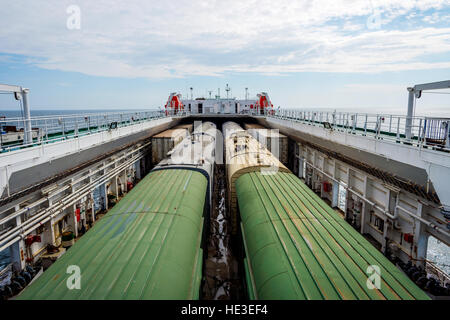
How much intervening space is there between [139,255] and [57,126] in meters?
6.53

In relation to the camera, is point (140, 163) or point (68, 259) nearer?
point (68, 259)

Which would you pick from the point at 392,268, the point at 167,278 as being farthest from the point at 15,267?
the point at 392,268

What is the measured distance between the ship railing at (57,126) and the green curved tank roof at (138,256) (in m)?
3.09

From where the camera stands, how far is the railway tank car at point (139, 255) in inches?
155

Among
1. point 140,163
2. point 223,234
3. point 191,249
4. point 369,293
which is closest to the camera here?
point 369,293

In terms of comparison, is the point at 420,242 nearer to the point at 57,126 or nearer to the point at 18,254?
the point at 18,254

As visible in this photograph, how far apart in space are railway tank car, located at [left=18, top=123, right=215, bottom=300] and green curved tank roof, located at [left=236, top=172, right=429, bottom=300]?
124 cm

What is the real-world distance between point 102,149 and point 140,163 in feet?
26.2

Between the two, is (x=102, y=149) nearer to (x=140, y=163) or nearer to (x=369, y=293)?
(x=140, y=163)

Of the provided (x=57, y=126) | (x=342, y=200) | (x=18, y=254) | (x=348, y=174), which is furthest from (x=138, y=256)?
(x=342, y=200)

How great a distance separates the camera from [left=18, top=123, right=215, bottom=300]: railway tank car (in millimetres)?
3943

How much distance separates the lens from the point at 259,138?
18531 millimetres

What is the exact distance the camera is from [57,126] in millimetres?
9062

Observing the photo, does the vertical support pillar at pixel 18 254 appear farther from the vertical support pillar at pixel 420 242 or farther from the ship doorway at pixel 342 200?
the ship doorway at pixel 342 200
